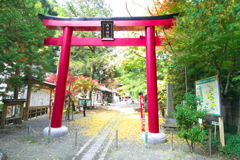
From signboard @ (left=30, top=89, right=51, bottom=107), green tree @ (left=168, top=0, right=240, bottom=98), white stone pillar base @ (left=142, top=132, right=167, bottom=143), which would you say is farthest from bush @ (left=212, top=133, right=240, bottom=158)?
signboard @ (left=30, top=89, right=51, bottom=107)

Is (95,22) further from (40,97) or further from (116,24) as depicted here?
(40,97)

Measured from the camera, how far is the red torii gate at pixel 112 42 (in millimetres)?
6436

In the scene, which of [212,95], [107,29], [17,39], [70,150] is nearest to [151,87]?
[212,95]

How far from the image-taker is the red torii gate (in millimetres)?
6436

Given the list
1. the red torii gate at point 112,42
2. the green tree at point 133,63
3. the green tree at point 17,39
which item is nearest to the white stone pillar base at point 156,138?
the red torii gate at point 112,42

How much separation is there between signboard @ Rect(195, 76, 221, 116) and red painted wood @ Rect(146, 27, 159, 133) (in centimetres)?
205

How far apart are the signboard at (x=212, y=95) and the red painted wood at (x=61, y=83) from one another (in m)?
6.75

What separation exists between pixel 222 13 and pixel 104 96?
27.8m

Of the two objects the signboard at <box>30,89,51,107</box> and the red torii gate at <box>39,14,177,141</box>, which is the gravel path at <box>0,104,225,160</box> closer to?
the red torii gate at <box>39,14,177,141</box>

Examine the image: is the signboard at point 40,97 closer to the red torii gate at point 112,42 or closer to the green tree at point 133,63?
the red torii gate at point 112,42

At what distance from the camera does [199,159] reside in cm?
435

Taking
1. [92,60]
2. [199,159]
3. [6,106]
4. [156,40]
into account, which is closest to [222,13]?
[156,40]

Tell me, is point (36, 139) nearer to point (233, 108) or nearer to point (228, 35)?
point (228, 35)

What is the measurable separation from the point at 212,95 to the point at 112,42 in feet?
17.5
